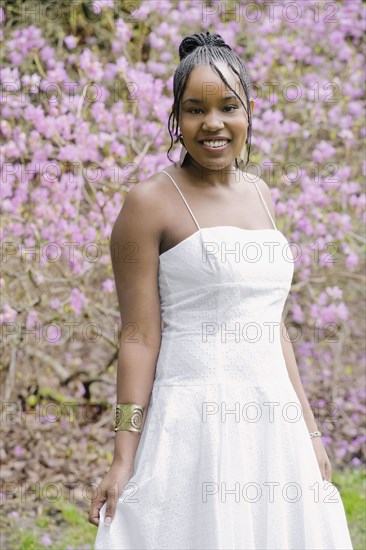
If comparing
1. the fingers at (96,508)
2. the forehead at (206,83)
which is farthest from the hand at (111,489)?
the forehead at (206,83)

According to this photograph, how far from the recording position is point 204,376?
208 cm

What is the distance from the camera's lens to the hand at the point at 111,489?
2.02 meters

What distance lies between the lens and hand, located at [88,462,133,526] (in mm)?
2021

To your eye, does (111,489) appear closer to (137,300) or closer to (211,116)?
(137,300)

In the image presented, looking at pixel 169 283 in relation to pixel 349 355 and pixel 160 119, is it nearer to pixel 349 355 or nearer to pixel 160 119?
pixel 160 119

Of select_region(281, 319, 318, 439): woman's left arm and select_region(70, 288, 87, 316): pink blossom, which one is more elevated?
select_region(70, 288, 87, 316): pink blossom

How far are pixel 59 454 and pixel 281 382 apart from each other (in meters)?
3.15

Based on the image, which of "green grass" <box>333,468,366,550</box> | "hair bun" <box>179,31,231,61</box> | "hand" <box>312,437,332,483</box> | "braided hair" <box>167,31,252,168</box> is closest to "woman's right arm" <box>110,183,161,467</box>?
"braided hair" <box>167,31,252,168</box>

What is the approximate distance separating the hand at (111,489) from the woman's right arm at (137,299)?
1.3 inches

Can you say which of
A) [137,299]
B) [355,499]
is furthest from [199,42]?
[355,499]

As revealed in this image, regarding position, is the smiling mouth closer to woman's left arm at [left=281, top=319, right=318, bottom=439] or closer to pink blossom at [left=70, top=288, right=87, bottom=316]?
woman's left arm at [left=281, top=319, right=318, bottom=439]

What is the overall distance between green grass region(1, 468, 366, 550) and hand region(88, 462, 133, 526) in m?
2.18

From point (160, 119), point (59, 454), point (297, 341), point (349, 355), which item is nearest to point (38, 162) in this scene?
point (160, 119)

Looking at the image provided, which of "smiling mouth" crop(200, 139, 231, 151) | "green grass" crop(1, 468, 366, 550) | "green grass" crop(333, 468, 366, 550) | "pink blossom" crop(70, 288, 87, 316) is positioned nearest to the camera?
"smiling mouth" crop(200, 139, 231, 151)
